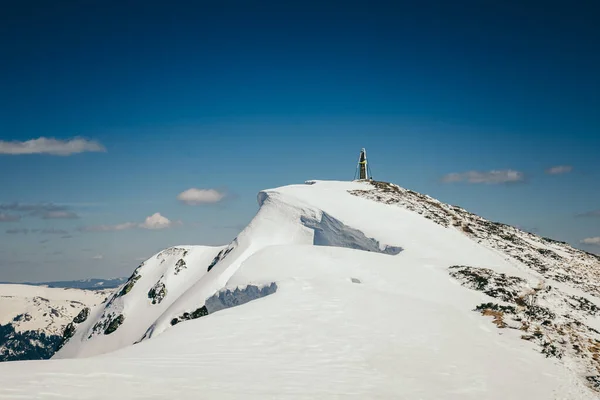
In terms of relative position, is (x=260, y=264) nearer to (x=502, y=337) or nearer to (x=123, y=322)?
(x=502, y=337)

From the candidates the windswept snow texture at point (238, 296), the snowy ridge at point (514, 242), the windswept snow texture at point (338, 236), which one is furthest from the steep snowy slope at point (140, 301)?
the windswept snow texture at point (238, 296)

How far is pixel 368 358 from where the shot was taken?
13914mm

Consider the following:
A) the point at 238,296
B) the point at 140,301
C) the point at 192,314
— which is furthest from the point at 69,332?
the point at 238,296

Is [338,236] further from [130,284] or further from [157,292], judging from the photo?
[130,284]

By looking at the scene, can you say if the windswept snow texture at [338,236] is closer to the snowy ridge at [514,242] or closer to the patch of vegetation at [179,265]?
the snowy ridge at [514,242]

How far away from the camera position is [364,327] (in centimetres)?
1748

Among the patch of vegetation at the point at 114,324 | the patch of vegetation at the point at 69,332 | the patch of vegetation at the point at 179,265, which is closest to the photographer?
the patch of vegetation at the point at 114,324

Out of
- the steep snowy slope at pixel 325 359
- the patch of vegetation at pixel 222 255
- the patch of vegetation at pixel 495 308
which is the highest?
the patch of vegetation at pixel 222 255

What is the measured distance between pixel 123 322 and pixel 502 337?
54.7 meters

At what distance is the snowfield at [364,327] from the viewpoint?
33.7ft

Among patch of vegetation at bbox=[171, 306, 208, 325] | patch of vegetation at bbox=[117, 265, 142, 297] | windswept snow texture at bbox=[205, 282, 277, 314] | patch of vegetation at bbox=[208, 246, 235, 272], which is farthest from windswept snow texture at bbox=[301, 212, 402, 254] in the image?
patch of vegetation at bbox=[117, 265, 142, 297]

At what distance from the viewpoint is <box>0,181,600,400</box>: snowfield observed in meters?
10.3

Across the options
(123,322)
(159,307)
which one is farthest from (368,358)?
(123,322)

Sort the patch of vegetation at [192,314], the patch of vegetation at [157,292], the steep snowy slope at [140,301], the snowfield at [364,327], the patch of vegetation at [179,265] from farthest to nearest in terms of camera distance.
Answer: the patch of vegetation at [179,265]
the patch of vegetation at [157,292]
the steep snowy slope at [140,301]
the patch of vegetation at [192,314]
the snowfield at [364,327]
